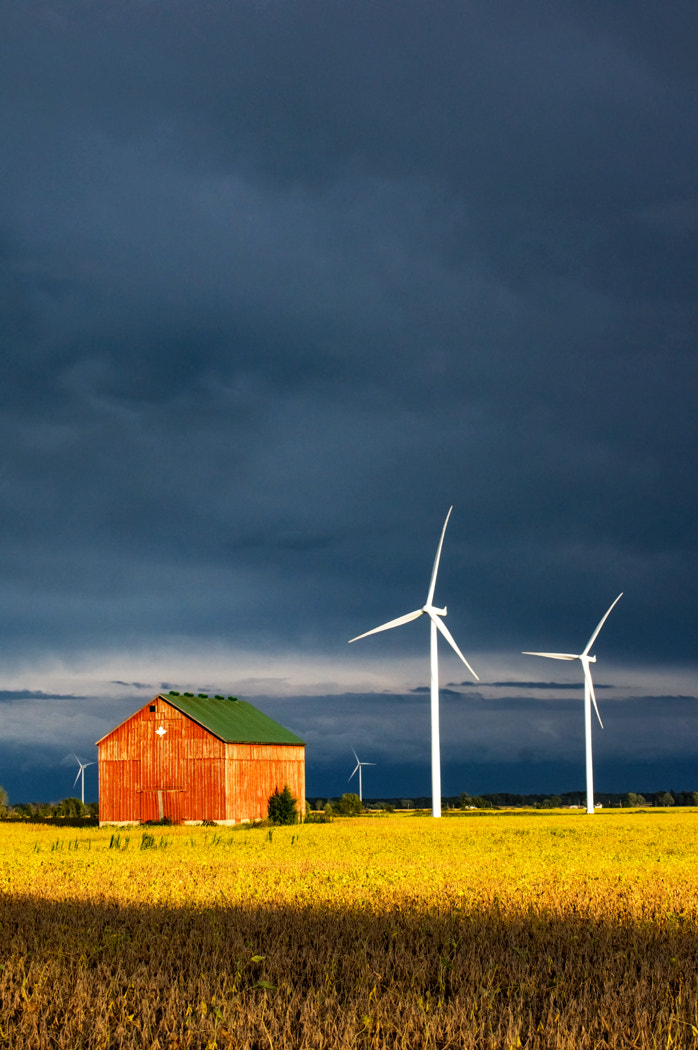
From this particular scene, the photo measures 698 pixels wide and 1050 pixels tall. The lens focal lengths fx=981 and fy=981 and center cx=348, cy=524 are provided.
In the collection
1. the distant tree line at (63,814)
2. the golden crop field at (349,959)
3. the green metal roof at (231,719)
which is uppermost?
the golden crop field at (349,959)

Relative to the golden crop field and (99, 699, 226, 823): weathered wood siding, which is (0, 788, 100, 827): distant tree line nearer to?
(99, 699, 226, 823): weathered wood siding

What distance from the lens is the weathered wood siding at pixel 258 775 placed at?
246 ft

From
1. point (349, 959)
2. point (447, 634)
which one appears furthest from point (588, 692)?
point (349, 959)

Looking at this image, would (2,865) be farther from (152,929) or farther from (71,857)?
(152,929)

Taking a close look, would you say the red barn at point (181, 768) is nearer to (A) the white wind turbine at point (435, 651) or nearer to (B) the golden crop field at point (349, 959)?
(A) the white wind turbine at point (435, 651)

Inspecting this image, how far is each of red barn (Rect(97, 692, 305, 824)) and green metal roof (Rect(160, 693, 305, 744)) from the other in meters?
0.16

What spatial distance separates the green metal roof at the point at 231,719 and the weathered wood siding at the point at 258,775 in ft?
2.48

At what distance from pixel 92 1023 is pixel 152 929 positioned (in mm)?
4894

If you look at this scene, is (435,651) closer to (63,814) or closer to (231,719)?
(231,719)

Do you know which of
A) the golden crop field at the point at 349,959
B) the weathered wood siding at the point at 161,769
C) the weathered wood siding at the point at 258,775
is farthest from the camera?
the weathered wood siding at the point at 258,775

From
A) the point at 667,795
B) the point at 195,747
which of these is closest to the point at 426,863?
the point at 195,747

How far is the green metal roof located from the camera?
251ft

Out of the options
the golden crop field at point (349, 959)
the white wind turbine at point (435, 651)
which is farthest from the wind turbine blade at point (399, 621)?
the golden crop field at point (349, 959)

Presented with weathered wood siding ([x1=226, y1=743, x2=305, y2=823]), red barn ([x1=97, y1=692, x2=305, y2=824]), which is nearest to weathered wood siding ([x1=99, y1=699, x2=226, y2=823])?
red barn ([x1=97, y1=692, x2=305, y2=824])
